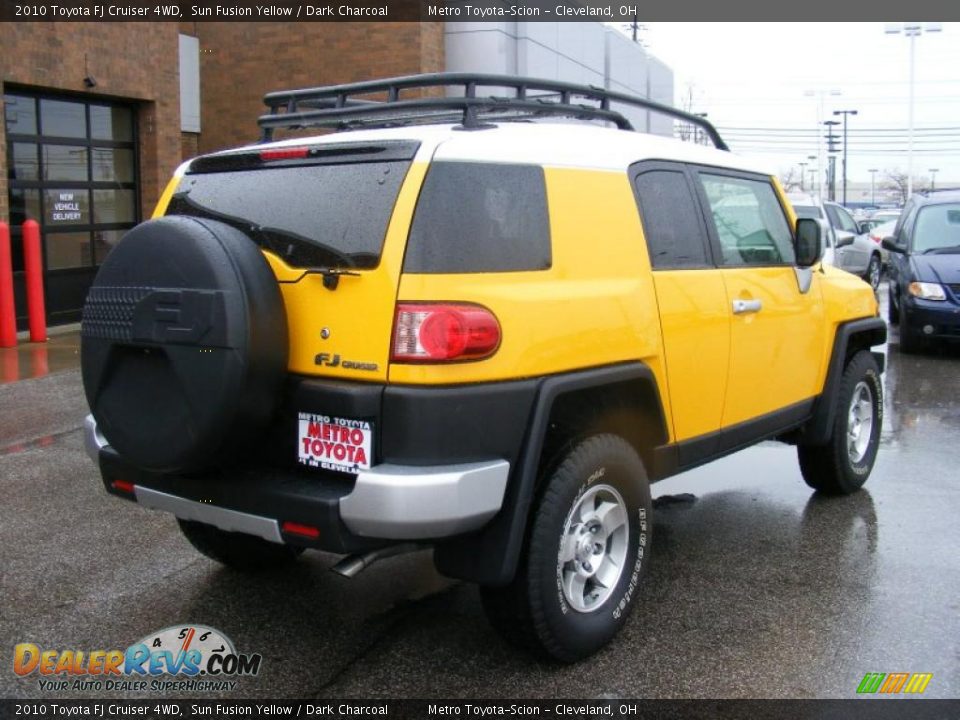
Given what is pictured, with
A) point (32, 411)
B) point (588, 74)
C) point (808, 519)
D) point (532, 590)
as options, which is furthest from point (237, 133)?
point (532, 590)

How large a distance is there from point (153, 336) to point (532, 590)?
5.11ft

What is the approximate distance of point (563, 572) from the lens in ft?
11.8

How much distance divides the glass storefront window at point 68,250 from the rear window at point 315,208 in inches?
398

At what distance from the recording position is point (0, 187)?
11.4 metres

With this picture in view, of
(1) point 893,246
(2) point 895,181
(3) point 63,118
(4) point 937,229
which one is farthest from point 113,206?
(2) point 895,181

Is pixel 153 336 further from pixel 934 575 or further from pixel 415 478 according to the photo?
pixel 934 575

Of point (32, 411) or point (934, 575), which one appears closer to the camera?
point (934, 575)

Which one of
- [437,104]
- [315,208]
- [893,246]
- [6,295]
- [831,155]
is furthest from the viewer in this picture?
[831,155]

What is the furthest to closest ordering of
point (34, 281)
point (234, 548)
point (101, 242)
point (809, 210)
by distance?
1. point (809, 210)
2. point (101, 242)
3. point (34, 281)
4. point (234, 548)

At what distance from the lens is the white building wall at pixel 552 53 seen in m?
18.1

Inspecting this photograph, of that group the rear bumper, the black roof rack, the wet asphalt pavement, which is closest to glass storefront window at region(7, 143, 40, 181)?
the wet asphalt pavement

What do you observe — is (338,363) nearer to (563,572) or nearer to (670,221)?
(563,572)

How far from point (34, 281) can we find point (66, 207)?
6.78 ft

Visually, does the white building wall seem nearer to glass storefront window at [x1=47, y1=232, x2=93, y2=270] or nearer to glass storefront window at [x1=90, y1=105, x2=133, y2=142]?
glass storefront window at [x1=90, y1=105, x2=133, y2=142]
